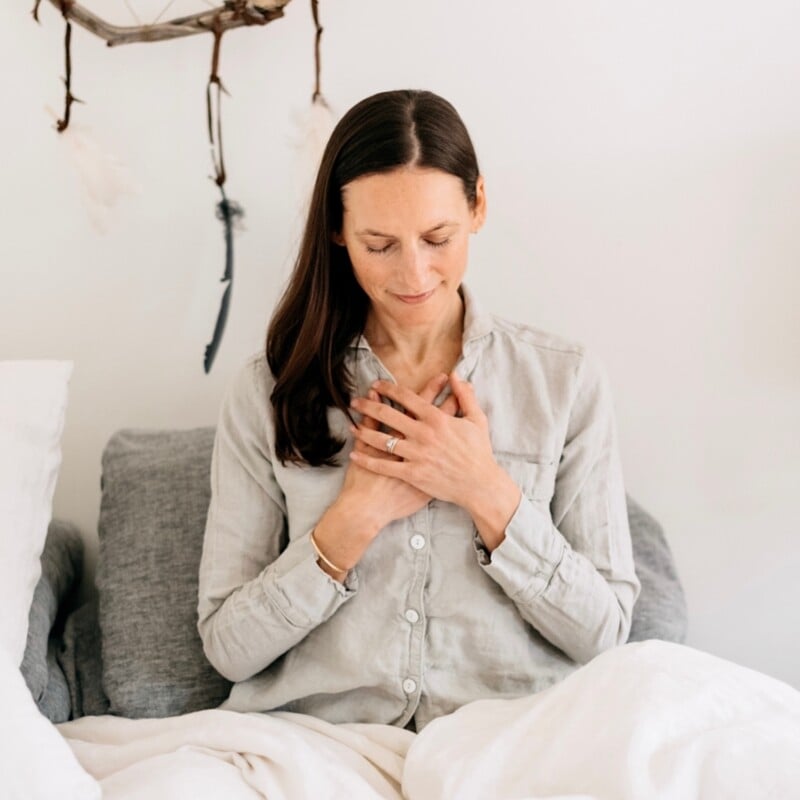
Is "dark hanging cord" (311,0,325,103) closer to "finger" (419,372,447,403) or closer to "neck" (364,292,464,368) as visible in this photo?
"neck" (364,292,464,368)

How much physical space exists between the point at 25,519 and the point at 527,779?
689mm

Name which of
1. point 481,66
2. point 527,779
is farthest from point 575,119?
point 527,779

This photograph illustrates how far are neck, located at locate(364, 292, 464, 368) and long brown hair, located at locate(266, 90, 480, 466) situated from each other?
0.08 feet

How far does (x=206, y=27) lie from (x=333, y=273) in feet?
1.67

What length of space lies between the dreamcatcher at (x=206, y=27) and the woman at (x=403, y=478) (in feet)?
1.31

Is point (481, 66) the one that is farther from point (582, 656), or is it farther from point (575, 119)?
point (582, 656)

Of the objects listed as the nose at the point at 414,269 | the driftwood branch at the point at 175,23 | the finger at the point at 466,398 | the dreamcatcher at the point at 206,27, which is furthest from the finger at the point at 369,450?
the driftwood branch at the point at 175,23

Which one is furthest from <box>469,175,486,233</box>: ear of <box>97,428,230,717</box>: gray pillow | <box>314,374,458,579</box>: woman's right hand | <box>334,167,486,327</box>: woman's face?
<box>97,428,230,717</box>: gray pillow

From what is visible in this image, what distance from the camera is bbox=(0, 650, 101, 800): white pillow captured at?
1.04 m

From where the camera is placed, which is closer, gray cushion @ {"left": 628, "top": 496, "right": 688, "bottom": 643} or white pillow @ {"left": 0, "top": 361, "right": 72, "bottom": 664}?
white pillow @ {"left": 0, "top": 361, "right": 72, "bottom": 664}

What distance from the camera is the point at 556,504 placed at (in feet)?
4.41

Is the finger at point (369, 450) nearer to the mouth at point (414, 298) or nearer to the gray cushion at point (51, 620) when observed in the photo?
the mouth at point (414, 298)

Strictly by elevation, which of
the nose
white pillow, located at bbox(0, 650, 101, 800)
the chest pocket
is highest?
the nose

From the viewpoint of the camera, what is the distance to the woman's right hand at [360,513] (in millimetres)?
1258
